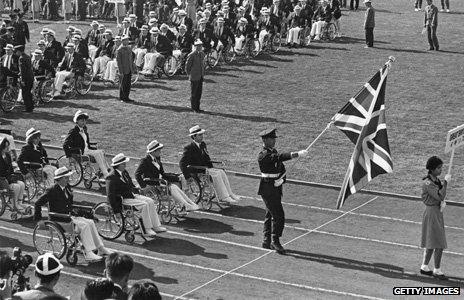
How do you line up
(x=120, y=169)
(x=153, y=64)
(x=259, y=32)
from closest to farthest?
(x=120, y=169), (x=153, y=64), (x=259, y=32)

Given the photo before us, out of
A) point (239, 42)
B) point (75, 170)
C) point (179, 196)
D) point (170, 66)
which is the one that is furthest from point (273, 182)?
point (239, 42)

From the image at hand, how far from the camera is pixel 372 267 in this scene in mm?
16297

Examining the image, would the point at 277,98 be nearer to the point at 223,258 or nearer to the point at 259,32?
the point at 259,32

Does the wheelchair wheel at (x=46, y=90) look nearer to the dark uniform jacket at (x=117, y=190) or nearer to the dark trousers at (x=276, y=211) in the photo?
the dark uniform jacket at (x=117, y=190)

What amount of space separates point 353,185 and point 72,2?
32.3 meters

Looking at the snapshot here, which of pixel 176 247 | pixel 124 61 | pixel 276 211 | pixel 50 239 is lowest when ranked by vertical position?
pixel 176 247

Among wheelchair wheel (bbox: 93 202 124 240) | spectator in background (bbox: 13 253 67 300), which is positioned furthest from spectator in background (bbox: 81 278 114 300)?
wheelchair wheel (bbox: 93 202 124 240)

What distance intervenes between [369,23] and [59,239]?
23.3 metres

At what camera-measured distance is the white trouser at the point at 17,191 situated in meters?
18.7

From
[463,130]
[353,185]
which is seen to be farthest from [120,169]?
[463,130]

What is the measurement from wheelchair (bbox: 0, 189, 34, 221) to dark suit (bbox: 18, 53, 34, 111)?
9.08m

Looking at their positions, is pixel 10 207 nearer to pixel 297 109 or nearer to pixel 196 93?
pixel 196 93

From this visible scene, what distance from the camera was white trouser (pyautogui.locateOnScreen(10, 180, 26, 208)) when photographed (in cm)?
1869

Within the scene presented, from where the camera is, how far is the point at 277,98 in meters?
30.2
